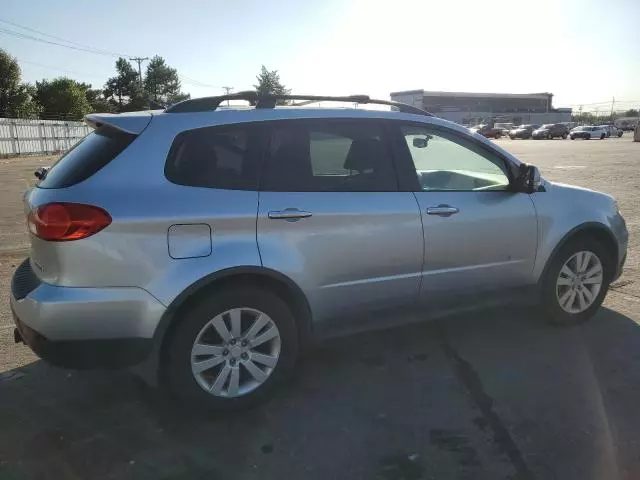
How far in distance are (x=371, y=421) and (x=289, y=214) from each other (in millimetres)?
1292

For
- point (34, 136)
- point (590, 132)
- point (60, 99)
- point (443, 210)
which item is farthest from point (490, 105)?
point (443, 210)

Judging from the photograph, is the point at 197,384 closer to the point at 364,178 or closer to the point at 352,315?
the point at 352,315

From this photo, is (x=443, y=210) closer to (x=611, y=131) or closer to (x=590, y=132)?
(x=590, y=132)

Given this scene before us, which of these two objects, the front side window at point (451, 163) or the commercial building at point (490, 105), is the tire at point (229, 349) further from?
the commercial building at point (490, 105)

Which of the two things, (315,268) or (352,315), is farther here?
(352,315)

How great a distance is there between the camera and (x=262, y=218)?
308 cm

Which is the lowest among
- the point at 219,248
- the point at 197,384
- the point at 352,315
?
the point at 197,384

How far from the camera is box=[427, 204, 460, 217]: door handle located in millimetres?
3619

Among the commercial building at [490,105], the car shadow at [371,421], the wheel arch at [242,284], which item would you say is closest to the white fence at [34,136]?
the car shadow at [371,421]

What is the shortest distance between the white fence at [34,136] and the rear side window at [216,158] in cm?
2657

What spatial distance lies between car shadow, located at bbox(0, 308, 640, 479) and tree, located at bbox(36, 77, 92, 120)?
50.8m

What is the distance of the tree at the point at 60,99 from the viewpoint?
48219mm

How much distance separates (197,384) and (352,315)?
106 cm

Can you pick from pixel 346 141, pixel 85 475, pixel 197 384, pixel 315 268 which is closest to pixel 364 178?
pixel 346 141
